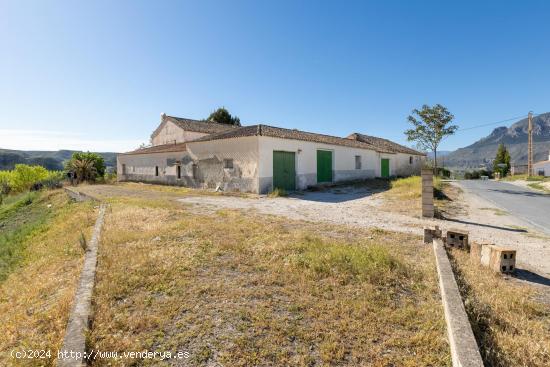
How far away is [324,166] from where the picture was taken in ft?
61.4

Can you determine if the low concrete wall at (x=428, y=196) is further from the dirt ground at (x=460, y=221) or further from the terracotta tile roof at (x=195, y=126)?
the terracotta tile roof at (x=195, y=126)

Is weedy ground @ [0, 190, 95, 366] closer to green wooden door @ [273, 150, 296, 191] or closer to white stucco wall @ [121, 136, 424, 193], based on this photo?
white stucco wall @ [121, 136, 424, 193]

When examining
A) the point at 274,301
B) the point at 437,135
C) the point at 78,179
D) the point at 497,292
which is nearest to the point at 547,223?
the point at 497,292

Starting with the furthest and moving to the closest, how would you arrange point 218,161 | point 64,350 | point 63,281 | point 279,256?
point 218,161
point 279,256
point 63,281
point 64,350

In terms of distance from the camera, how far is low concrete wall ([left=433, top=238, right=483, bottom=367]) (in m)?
2.13

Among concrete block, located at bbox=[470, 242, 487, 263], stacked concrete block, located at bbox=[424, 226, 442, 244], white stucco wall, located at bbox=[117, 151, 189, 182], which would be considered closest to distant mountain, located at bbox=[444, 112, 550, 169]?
white stucco wall, located at bbox=[117, 151, 189, 182]

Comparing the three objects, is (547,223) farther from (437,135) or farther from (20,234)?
(437,135)

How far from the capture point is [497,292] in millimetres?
3361

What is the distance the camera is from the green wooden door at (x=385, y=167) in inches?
1031

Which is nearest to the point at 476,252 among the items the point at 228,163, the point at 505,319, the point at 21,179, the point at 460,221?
the point at 505,319

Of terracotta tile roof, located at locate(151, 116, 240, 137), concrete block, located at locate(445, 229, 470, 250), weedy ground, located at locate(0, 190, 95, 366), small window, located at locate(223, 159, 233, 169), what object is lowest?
weedy ground, located at locate(0, 190, 95, 366)

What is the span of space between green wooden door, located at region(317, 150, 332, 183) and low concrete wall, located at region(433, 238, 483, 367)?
47.6 ft

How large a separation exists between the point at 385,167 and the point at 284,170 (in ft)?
49.9

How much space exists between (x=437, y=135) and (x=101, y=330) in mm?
29103
